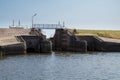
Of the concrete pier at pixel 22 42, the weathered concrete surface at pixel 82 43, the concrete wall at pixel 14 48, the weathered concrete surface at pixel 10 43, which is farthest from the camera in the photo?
the weathered concrete surface at pixel 82 43

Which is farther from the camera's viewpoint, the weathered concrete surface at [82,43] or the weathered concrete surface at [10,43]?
the weathered concrete surface at [82,43]

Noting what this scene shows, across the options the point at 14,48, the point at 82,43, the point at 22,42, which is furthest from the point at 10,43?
the point at 82,43

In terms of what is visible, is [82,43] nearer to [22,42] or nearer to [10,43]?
[22,42]

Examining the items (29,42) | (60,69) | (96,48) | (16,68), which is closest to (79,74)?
(60,69)

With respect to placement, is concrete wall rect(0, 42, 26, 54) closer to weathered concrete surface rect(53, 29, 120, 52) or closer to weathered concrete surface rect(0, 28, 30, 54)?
weathered concrete surface rect(0, 28, 30, 54)

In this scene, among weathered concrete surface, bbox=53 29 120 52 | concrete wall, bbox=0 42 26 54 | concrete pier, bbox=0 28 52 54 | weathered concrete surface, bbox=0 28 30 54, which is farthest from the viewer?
weathered concrete surface, bbox=53 29 120 52

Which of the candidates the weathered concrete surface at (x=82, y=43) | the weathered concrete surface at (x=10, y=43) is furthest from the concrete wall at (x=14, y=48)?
the weathered concrete surface at (x=82, y=43)

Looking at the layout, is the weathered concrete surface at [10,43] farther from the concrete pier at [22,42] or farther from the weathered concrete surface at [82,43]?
the weathered concrete surface at [82,43]

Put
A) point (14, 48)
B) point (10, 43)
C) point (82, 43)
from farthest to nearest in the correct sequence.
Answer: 1. point (82, 43)
2. point (10, 43)
3. point (14, 48)

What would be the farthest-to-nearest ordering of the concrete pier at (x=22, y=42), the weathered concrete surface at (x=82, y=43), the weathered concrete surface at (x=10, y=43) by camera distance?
the weathered concrete surface at (x=82, y=43) → the concrete pier at (x=22, y=42) → the weathered concrete surface at (x=10, y=43)

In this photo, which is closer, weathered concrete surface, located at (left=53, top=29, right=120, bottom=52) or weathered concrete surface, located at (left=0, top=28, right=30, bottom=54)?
weathered concrete surface, located at (left=0, top=28, right=30, bottom=54)

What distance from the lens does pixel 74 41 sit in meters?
88.2

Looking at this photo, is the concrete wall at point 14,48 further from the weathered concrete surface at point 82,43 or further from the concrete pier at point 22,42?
the weathered concrete surface at point 82,43

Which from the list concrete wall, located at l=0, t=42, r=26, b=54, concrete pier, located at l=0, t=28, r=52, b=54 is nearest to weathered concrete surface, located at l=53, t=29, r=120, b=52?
concrete pier, located at l=0, t=28, r=52, b=54
